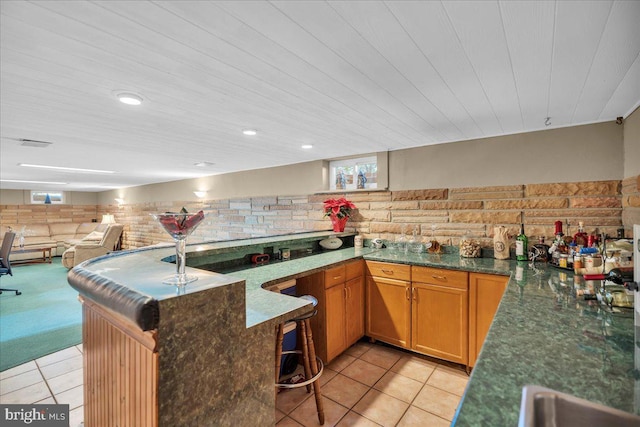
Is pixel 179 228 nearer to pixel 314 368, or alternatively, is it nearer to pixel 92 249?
pixel 314 368

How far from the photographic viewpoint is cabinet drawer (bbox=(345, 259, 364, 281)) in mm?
2739

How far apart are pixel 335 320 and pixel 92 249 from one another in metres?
6.08

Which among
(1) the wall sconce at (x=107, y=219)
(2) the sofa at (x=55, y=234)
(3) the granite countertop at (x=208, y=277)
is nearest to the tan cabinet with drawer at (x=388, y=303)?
(3) the granite countertop at (x=208, y=277)

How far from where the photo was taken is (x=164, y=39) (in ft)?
3.95

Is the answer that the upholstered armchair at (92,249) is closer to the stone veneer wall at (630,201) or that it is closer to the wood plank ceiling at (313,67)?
the wood plank ceiling at (313,67)

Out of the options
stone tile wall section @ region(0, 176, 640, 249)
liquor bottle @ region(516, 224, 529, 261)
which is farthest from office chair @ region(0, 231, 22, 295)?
liquor bottle @ region(516, 224, 529, 261)

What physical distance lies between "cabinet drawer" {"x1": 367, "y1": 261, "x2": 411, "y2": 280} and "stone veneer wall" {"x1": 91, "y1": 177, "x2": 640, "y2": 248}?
0.68 metres

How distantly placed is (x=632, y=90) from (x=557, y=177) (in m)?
0.93

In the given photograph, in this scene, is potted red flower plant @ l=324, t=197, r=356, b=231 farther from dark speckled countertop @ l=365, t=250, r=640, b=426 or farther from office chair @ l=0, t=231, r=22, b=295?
office chair @ l=0, t=231, r=22, b=295

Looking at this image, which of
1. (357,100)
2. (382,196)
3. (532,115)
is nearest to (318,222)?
(382,196)

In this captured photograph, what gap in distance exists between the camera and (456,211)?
3.04 m

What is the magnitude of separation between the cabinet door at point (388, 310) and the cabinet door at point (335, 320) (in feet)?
Answer: 1.18

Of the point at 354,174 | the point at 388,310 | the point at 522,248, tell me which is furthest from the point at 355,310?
the point at 354,174

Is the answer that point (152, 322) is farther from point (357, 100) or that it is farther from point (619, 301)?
point (619, 301)
